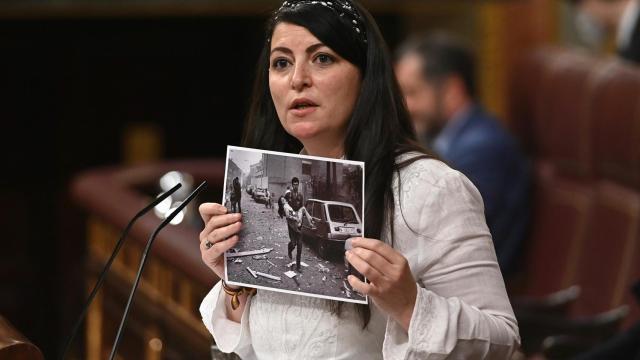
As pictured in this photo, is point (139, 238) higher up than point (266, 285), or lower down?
lower down

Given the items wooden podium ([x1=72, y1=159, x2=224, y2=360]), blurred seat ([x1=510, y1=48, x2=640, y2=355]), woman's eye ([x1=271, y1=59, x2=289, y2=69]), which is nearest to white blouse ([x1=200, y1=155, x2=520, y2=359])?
woman's eye ([x1=271, y1=59, x2=289, y2=69])

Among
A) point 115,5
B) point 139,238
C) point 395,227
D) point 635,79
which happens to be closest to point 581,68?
point 635,79

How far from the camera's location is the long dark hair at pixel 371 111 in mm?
1618

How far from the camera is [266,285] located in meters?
1.62

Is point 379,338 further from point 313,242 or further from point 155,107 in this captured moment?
point 155,107

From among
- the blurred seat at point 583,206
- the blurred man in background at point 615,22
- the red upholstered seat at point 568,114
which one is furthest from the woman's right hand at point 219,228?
the blurred man in background at point 615,22

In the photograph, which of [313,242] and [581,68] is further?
[581,68]

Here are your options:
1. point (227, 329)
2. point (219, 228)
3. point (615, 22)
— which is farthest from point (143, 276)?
point (615, 22)

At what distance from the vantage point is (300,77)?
162cm

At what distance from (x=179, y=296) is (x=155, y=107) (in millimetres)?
3692

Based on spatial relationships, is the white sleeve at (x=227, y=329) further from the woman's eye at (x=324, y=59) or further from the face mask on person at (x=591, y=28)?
the face mask on person at (x=591, y=28)

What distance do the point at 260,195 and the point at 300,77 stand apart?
0.57ft

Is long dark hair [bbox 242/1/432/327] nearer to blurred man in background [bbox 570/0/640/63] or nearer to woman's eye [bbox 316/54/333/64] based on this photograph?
woman's eye [bbox 316/54/333/64]

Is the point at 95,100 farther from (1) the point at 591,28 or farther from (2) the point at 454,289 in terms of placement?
(2) the point at 454,289
